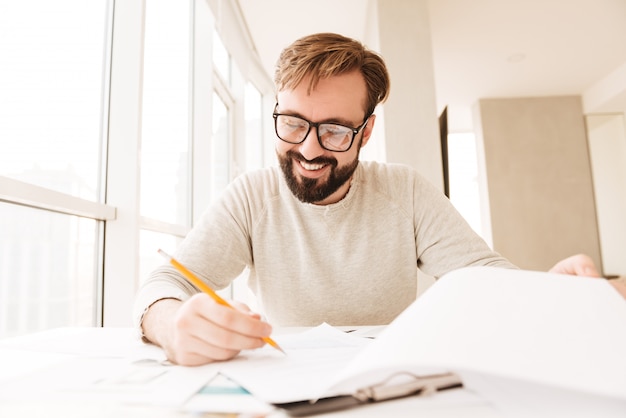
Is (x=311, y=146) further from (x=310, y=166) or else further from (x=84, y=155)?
(x=84, y=155)

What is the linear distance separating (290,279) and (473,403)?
2.64ft

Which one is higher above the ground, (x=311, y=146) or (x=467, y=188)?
(x=467, y=188)

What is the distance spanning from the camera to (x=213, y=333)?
55 cm

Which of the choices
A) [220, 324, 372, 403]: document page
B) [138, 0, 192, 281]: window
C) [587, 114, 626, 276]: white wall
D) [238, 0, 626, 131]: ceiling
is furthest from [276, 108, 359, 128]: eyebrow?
[587, 114, 626, 276]: white wall

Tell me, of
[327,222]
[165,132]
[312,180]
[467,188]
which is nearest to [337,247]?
[327,222]

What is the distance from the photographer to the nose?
45.2 inches

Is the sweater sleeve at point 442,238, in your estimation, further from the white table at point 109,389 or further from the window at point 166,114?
the window at point 166,114

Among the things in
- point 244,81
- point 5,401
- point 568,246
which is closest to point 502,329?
point 5,401

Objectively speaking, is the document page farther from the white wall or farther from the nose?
the white wall

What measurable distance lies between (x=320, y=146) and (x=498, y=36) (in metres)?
3.95

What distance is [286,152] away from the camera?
3.91 ft

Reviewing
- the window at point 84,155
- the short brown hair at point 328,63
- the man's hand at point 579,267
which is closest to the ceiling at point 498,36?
the window at point 84,155

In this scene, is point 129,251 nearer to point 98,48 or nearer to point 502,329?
point 98,48

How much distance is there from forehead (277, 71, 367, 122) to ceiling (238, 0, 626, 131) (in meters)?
2.05
